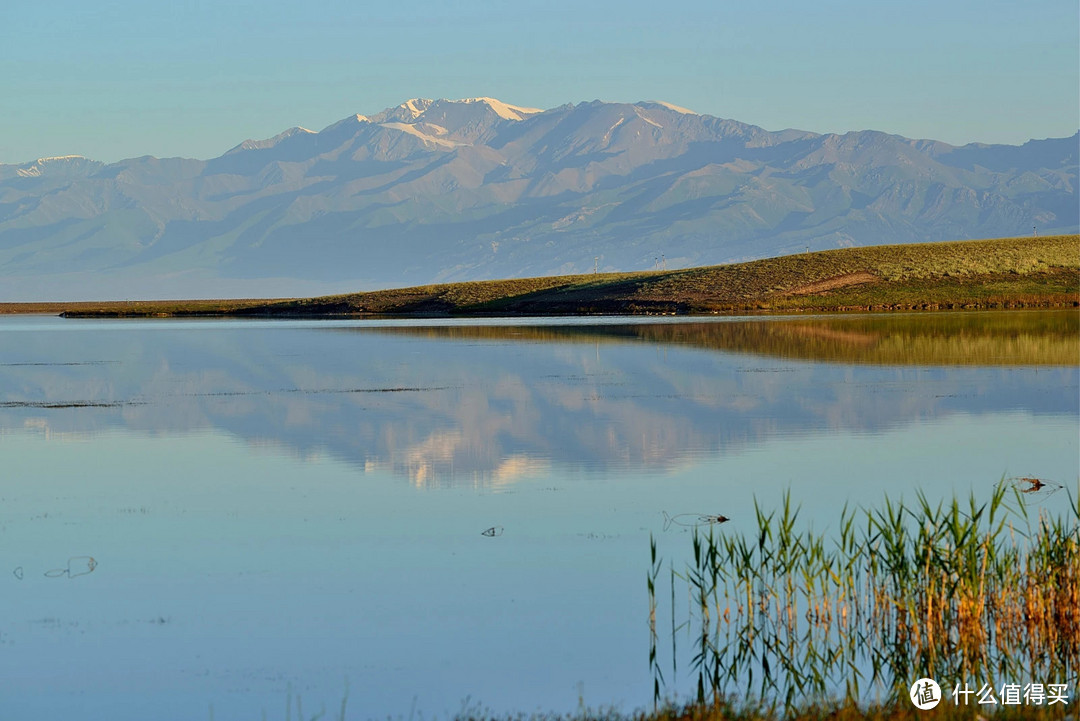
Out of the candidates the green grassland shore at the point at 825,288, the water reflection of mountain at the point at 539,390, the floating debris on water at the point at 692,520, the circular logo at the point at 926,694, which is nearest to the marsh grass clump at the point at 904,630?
the circular logo at the point at 926,694

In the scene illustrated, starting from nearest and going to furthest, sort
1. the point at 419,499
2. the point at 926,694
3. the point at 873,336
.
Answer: the point at 926,694 → the point at 419,499 → the point at 873,336

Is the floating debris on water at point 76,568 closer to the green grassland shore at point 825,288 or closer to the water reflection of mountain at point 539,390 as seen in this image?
the water reflection of mountain at point 539,390

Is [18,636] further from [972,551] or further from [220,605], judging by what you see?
[972,551]

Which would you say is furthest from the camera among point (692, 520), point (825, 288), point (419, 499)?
point (825, 288)

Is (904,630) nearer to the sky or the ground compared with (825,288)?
nearer to the ground

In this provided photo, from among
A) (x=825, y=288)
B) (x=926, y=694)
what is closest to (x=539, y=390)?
(x=926, y=694)

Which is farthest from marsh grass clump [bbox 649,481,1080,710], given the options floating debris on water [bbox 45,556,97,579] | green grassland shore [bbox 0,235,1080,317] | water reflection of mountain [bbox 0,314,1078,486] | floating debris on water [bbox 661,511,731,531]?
green grassland shore [bbox 0,235,1080,317]

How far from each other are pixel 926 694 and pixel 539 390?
3337 cm

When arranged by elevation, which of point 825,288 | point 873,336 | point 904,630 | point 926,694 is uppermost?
point 825,288

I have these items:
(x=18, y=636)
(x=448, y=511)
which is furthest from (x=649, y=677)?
(x=448, y=511)

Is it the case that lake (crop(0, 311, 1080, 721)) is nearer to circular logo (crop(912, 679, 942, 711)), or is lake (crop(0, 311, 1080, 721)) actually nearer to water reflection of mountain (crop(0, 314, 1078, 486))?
water reflection of mountain (crop(0, 314, 1078, 486))

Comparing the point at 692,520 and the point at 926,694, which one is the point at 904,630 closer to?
the point at 926,694

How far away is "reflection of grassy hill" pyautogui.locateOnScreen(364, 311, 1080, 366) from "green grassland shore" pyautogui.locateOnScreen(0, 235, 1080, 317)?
14.0 metres

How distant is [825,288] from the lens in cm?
12081
